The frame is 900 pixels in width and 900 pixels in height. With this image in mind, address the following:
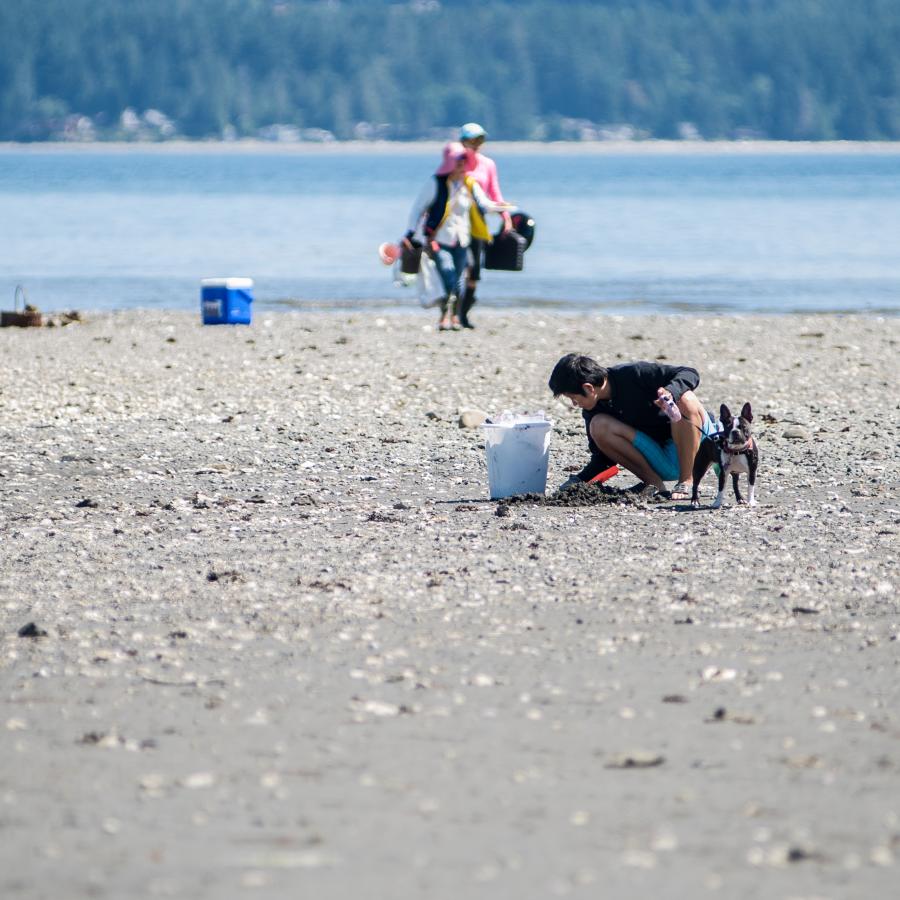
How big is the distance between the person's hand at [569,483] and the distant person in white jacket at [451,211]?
290 inches

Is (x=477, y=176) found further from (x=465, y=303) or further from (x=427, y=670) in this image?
(x=427, y=670)

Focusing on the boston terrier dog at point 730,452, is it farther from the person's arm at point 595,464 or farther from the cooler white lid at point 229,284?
the cooler white lid at point 229,284

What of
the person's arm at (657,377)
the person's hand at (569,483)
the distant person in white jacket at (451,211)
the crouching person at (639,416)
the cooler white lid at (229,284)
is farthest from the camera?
the cooler white lid at (229,284)

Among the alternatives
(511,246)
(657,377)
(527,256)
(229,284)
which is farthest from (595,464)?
(527,256)

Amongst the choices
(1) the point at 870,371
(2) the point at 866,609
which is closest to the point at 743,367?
(1) the point at 870,371

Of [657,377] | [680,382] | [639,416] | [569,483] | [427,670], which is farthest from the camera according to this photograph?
[569,483]

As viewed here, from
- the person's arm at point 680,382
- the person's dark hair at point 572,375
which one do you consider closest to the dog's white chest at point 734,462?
the person's arm at point 680,382

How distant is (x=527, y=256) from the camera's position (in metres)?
34.4

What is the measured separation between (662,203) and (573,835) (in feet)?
203

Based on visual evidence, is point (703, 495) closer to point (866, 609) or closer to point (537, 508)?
point (537, 508)

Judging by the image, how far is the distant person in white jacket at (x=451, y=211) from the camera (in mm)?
16312

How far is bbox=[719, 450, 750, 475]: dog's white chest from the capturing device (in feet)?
27.7

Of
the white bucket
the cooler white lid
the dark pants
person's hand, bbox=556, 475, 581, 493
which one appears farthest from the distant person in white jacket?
the white bucket

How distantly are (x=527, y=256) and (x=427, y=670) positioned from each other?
94.8 feet
